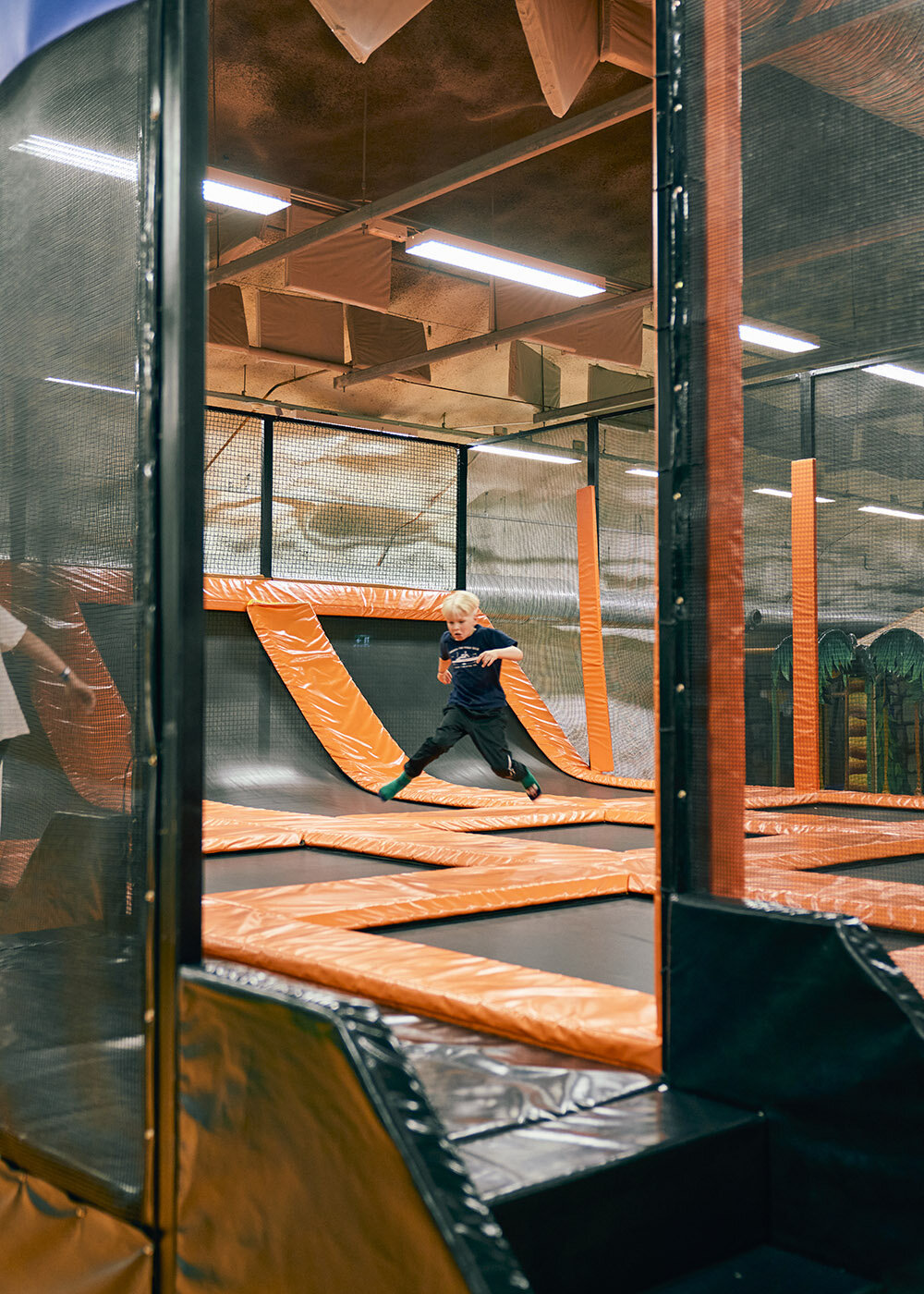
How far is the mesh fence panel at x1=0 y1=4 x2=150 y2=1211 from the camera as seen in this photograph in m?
1.51

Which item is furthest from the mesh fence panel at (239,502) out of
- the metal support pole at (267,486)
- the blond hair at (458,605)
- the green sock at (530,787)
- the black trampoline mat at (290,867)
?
the black trampoline mat at (290,867)

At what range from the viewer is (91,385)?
163 cm

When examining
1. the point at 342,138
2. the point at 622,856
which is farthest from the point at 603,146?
the point at 622,856

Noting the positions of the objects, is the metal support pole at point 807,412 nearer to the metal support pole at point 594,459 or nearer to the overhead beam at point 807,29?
the overhead beam at point 807,29

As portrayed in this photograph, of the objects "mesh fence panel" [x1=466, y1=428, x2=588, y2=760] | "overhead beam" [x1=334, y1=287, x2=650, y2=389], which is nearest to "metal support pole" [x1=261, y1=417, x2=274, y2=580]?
"mesh fence panel" [x1=466, y1=428, x2=588, y2=760]

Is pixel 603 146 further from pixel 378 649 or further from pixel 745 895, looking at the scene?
pixel 745 895

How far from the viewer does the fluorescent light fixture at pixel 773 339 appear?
1.74 metres

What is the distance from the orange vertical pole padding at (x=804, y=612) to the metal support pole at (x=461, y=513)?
5837mm

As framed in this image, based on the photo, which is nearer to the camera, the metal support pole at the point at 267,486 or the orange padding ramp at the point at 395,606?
the orange padding ramp at the point at 395,606

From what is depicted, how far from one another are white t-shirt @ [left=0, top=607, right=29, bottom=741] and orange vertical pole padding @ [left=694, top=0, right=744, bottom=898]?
1.14 metres

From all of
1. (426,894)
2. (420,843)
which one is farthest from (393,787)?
(426,894)

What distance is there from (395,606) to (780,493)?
5.58 m

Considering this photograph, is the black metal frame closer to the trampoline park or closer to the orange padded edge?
the trampoline park

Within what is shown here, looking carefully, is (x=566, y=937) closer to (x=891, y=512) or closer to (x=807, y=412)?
(x=891, y=512)
